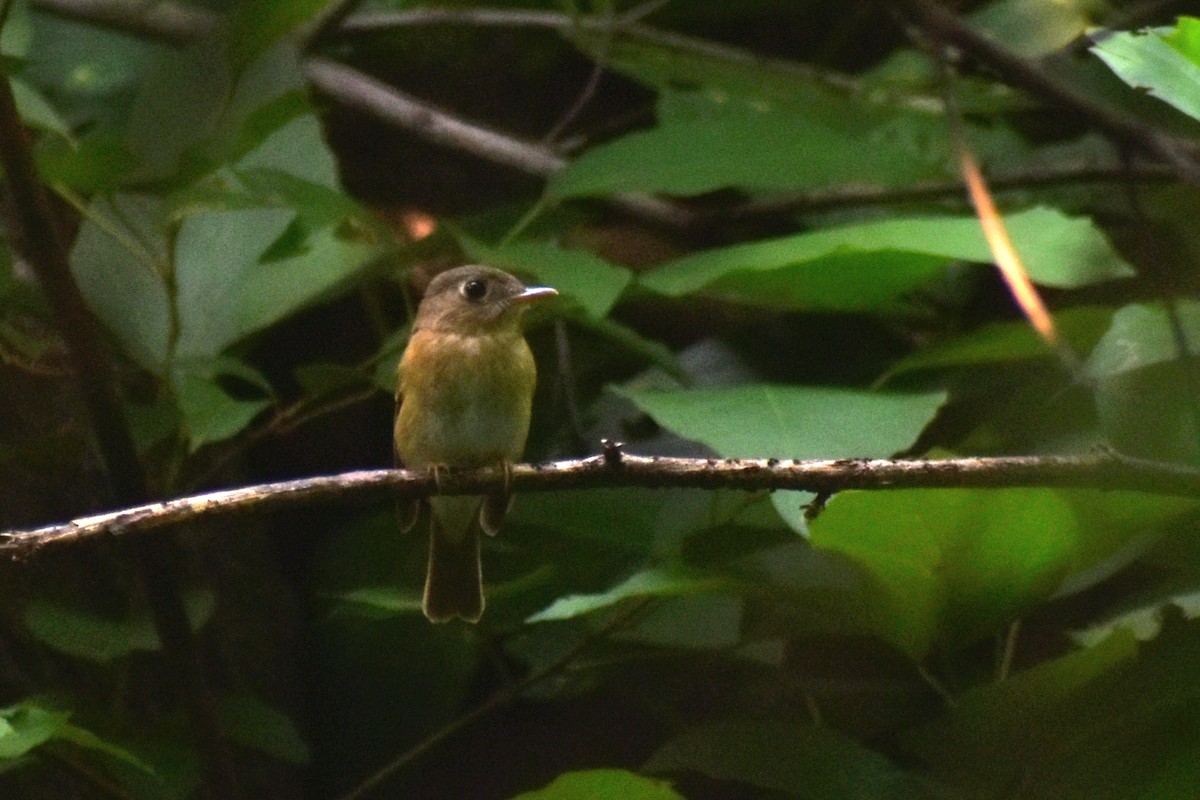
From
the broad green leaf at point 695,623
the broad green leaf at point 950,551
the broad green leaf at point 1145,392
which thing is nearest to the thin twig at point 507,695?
the broad green leaf at point 695,623

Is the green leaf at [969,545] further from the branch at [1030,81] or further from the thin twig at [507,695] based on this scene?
the branch at [1030,81]

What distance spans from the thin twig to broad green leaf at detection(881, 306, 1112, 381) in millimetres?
715

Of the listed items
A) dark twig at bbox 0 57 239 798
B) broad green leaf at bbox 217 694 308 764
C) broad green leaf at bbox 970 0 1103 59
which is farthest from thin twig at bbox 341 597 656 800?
broad green leaf at bbox 970 0 1103 59

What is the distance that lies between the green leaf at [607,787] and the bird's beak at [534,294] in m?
0.96

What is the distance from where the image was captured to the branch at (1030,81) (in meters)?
1.12

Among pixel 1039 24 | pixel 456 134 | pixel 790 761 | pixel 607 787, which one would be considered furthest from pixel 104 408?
pixel 1039 24

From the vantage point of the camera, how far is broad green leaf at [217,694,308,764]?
9.20 ft

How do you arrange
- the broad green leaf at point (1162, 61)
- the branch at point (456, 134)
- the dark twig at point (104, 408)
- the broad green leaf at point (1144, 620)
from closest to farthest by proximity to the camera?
the broad green leaf at point (1162, 61) → the broad green leaf at point (1144, 620) → the dark twig at point (104, 408) → the branch at point (456, 134)

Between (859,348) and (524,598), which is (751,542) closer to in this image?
(524,598)

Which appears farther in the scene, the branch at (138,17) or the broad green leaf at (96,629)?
the branch at (138,17)

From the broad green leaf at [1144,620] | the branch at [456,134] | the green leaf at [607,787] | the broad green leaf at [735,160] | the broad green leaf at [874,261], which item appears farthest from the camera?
the branch at [456,134]

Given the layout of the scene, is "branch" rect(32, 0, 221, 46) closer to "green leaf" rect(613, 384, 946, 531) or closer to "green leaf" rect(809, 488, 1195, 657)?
"green leaf" rect(613, 384, 946, 531)

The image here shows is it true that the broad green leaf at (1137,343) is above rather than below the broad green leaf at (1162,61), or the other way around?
below

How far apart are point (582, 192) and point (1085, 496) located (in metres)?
1.29
